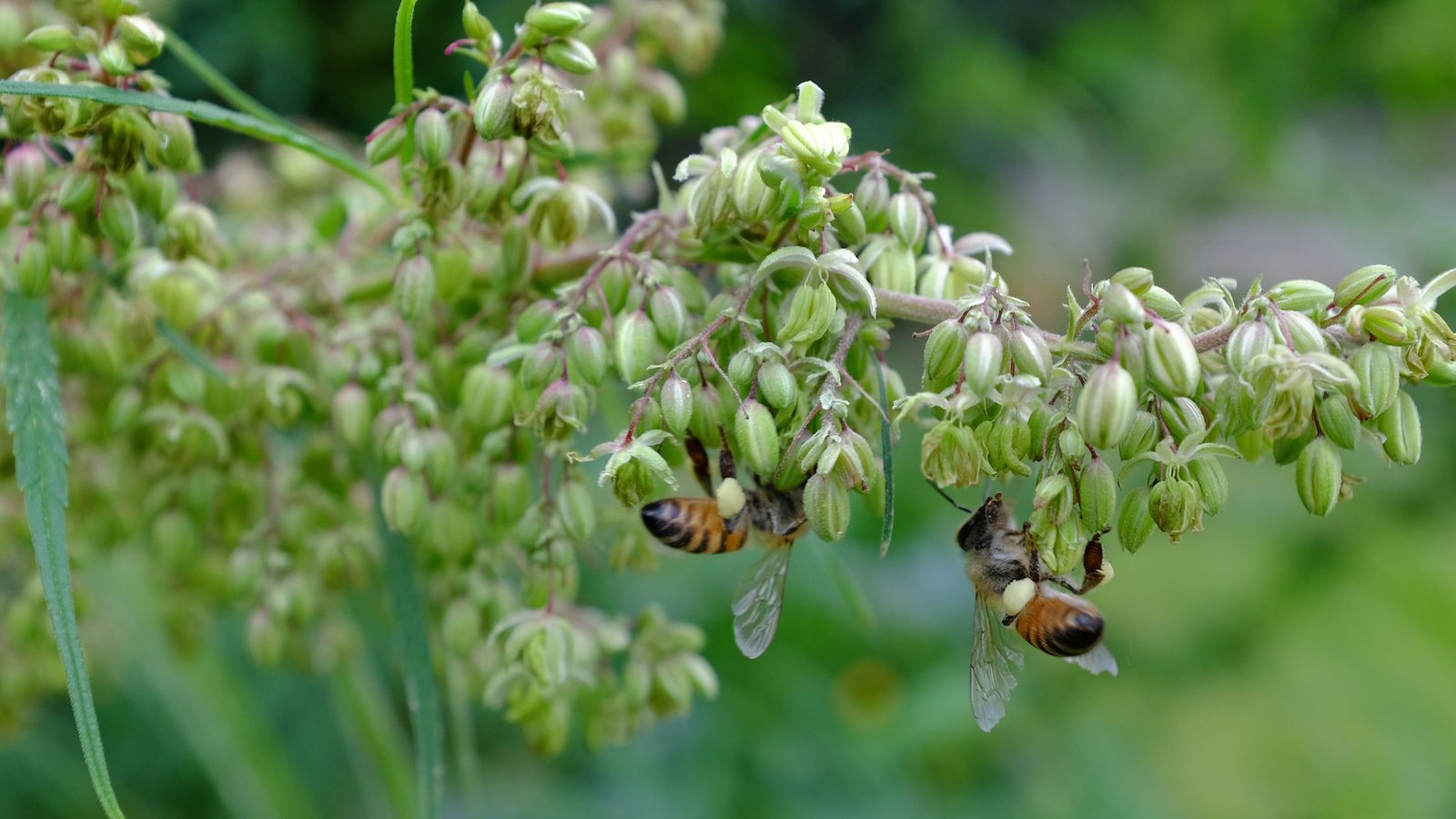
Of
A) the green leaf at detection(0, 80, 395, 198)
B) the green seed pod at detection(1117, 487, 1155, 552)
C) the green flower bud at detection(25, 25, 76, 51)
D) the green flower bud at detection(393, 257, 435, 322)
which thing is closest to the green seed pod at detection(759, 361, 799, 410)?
the green seed pod at detection(1117, 487, 1155, 552)

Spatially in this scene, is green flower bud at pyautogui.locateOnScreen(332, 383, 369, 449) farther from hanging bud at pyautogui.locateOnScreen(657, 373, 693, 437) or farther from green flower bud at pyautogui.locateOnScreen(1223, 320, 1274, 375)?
green flower bud at pyautogui.locateOnScreen(1223, 320, 1274, 375)

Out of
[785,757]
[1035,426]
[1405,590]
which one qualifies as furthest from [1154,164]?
[1035,426]

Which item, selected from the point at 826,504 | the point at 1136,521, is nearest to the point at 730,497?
the point at 826,504

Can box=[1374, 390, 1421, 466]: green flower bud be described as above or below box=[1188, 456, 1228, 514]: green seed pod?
above

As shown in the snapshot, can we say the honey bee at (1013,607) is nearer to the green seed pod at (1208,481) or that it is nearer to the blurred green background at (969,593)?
the green seed pod at (1208,481)

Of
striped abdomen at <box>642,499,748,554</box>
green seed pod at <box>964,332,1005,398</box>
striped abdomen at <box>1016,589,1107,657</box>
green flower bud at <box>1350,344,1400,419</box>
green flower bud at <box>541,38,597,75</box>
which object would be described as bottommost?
striped abdomen at <box>642,499,748,554</box>

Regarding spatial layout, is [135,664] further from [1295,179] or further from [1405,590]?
[1295,179]

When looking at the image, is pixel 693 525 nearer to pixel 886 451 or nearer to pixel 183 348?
pixel 886 451
